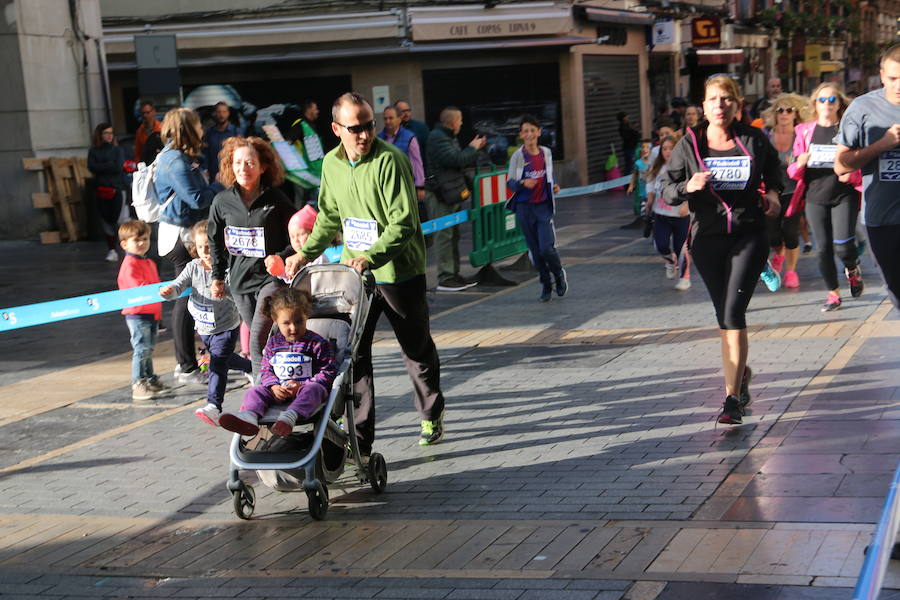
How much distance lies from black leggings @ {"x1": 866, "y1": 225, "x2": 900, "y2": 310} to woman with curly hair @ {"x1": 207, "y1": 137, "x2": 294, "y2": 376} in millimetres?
3209

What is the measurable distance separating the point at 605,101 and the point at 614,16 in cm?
206

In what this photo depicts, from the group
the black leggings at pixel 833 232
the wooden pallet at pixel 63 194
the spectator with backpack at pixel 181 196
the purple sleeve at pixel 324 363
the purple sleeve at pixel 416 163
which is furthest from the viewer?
→ the wooden pallet at pixel 63 194

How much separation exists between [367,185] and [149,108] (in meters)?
10.6

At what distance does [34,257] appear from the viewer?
17375 millimetres

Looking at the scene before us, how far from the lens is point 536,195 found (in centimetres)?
1201

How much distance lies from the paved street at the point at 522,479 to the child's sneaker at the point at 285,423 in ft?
1.47

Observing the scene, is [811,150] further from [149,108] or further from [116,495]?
[149,108]

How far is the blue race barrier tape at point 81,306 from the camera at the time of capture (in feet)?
26.6

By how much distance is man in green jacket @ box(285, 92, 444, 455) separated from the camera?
6410 millimetres

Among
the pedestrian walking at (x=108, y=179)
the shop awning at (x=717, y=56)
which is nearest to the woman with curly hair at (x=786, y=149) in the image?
the pedestrian walking at (x=108, y=179)

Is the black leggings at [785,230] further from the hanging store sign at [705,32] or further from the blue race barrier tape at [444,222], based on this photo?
the hanging store sign at [705,32]

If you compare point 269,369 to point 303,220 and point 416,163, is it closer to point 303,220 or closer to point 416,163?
point 303,220

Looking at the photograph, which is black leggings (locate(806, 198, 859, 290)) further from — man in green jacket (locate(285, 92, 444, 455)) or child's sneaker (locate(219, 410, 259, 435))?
child's sneaker (locate(219, 410, 259, 435))

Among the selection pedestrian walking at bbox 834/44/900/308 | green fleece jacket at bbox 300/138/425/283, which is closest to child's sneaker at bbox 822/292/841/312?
pedestrian walking at bbox 834/44/900/308
